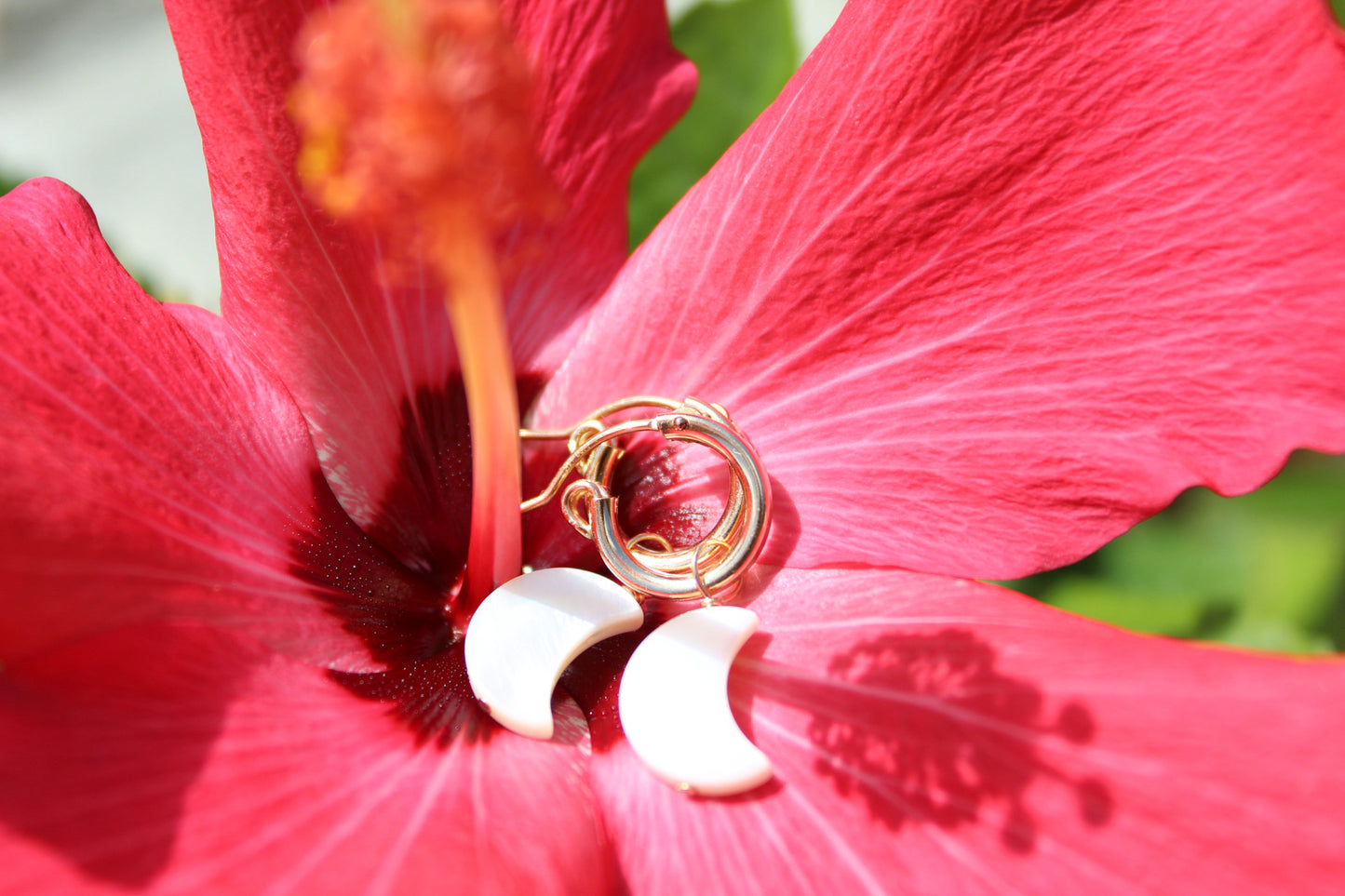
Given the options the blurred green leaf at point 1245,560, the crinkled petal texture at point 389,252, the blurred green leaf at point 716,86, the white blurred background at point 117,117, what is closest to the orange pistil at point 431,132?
the crinkled petal texture at point 389,252

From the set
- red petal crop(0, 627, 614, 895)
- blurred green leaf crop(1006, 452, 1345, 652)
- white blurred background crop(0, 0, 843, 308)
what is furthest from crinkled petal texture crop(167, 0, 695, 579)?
white blurred background crop(0, 0, 843, 308)

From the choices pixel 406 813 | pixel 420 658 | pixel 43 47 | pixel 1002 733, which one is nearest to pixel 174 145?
pixel 43 47

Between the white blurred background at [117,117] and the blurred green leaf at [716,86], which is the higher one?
the white blurred background at [117,117]

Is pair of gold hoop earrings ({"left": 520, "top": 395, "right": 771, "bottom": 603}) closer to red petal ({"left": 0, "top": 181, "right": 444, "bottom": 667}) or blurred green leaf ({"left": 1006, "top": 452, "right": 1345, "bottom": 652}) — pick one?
red petal ({"left": 0, "top": 181, "right": 444, "bottom": 667})

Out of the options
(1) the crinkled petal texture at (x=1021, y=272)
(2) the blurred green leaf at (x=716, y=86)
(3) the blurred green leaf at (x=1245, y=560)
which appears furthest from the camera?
(3) the blurred green leaf at (x=1245, y=560)

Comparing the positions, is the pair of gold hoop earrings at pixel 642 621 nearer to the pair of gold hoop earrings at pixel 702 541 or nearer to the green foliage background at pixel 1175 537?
the pair of gold hoop earrings at pixel 702 541

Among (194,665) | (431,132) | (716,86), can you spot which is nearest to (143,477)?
(194,665)
